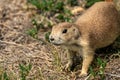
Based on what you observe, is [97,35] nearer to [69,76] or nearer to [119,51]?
[119,51]

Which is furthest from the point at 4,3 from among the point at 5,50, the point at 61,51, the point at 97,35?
Answer: the point at 97,35

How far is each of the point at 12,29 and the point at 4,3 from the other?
1.12 meters

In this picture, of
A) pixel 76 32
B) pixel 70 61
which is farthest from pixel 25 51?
pixel 76 32

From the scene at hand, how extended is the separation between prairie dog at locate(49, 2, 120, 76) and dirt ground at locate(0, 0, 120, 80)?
0.28 m

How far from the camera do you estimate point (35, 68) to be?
6.28 meters

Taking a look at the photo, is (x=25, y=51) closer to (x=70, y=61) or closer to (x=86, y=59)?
(x=70, y=61)

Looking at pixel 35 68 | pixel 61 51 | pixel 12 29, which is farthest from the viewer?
pixel 12 29

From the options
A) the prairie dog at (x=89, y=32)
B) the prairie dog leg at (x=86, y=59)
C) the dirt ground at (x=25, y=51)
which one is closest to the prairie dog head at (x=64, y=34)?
the prairie dog at (x=89, y=32)

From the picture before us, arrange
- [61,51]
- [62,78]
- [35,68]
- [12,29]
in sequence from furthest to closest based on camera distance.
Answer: [12,29] < [61,51] < [35,68] < [62,78]

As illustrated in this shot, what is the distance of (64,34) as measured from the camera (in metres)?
5.77

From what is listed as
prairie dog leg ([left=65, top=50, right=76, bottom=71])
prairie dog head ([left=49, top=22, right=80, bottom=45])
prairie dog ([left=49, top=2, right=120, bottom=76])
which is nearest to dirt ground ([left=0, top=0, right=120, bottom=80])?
prairie dog leg ([left=65, top=50, right=76, bottom=71])

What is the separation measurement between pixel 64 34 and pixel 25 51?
1282 mm

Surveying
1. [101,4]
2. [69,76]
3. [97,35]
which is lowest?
[69,76]

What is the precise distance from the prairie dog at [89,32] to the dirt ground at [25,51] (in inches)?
11.0
